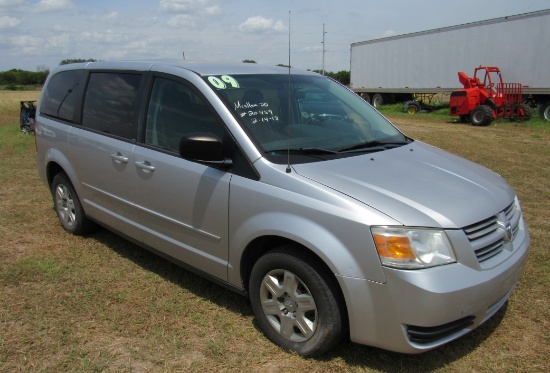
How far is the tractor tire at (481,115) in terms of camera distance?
53.3ft

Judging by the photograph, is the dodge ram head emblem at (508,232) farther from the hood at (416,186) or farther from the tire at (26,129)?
the tire at (26,129)

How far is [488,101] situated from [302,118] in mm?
16081

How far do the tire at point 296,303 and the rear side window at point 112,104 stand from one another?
5.40ft

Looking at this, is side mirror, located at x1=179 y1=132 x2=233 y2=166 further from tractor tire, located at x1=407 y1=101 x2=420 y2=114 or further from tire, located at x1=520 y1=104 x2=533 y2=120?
tractor tire, located at x1=407 y1=101 x2=420 y2=114

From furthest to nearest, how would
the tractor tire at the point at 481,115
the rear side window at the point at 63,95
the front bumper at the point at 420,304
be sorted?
the tractor tire at the point at 481,115 < the rear side window at the point at 63,95 < the front bumper at the point at 420,304

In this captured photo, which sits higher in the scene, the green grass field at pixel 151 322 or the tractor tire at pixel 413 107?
the tractor tire at pixel 413 107

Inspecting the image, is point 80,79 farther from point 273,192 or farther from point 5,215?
point 273,192

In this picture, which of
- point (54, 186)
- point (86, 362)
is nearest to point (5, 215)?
point (54, 186)

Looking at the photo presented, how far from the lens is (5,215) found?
18.7 ft

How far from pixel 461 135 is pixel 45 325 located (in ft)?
41.1

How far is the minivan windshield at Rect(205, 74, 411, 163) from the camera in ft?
9.95

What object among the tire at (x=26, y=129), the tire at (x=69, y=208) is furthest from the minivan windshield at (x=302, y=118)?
the tire at (x=26, y=129)

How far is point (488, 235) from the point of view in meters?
2.60

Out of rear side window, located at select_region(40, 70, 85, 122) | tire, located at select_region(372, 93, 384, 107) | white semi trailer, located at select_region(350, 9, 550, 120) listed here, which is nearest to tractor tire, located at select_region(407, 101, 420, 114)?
white semi trailer, located at select_region(350, 9, 550, 120)
